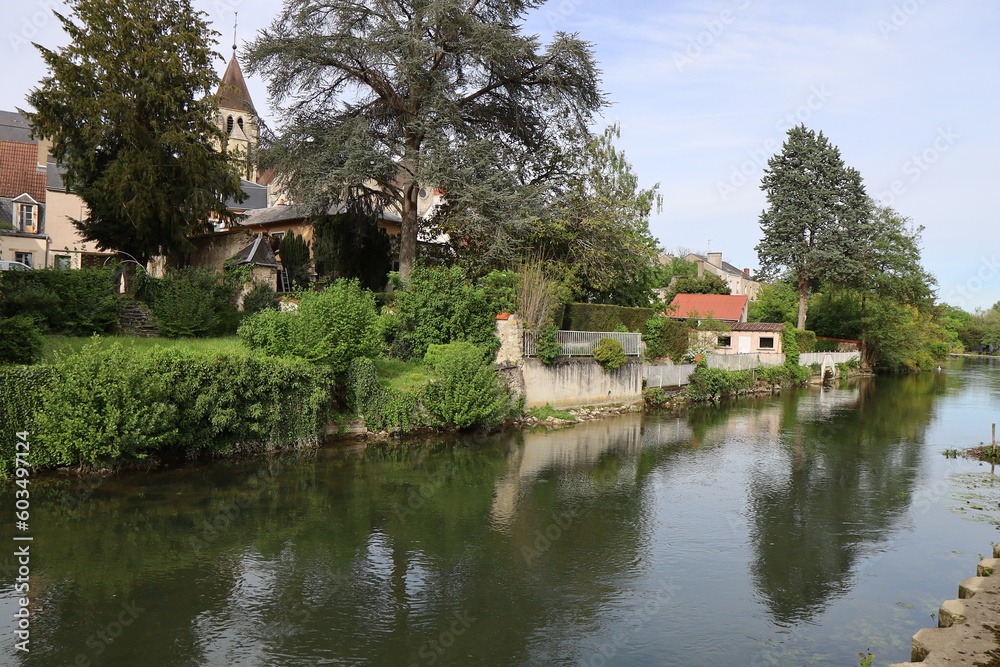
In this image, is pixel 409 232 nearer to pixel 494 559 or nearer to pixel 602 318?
pixel 602 318

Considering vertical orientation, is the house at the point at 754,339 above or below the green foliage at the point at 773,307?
below

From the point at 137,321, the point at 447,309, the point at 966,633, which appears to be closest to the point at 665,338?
the point at 447,309

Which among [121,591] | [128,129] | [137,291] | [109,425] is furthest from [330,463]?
[128,129]

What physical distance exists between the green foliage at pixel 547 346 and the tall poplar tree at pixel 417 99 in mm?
5209

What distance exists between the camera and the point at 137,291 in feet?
73.8

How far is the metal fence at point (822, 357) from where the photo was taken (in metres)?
46.6

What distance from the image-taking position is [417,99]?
90.3ft

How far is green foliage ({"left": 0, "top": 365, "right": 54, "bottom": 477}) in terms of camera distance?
1336 centimetres

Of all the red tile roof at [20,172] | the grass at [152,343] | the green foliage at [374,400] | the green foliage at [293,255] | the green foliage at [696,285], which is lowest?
the green foliage at [374,400]

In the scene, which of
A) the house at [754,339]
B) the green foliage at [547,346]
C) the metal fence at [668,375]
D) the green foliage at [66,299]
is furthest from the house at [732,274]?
the green foliage at [66,299]

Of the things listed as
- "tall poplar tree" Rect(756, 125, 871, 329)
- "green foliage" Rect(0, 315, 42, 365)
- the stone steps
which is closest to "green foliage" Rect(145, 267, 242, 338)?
the stone steps

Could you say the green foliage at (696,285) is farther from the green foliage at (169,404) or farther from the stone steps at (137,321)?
the green foliage at (169,404)

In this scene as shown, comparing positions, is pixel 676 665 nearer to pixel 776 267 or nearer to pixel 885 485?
pixel 885 485

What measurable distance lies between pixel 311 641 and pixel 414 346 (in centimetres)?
1649
